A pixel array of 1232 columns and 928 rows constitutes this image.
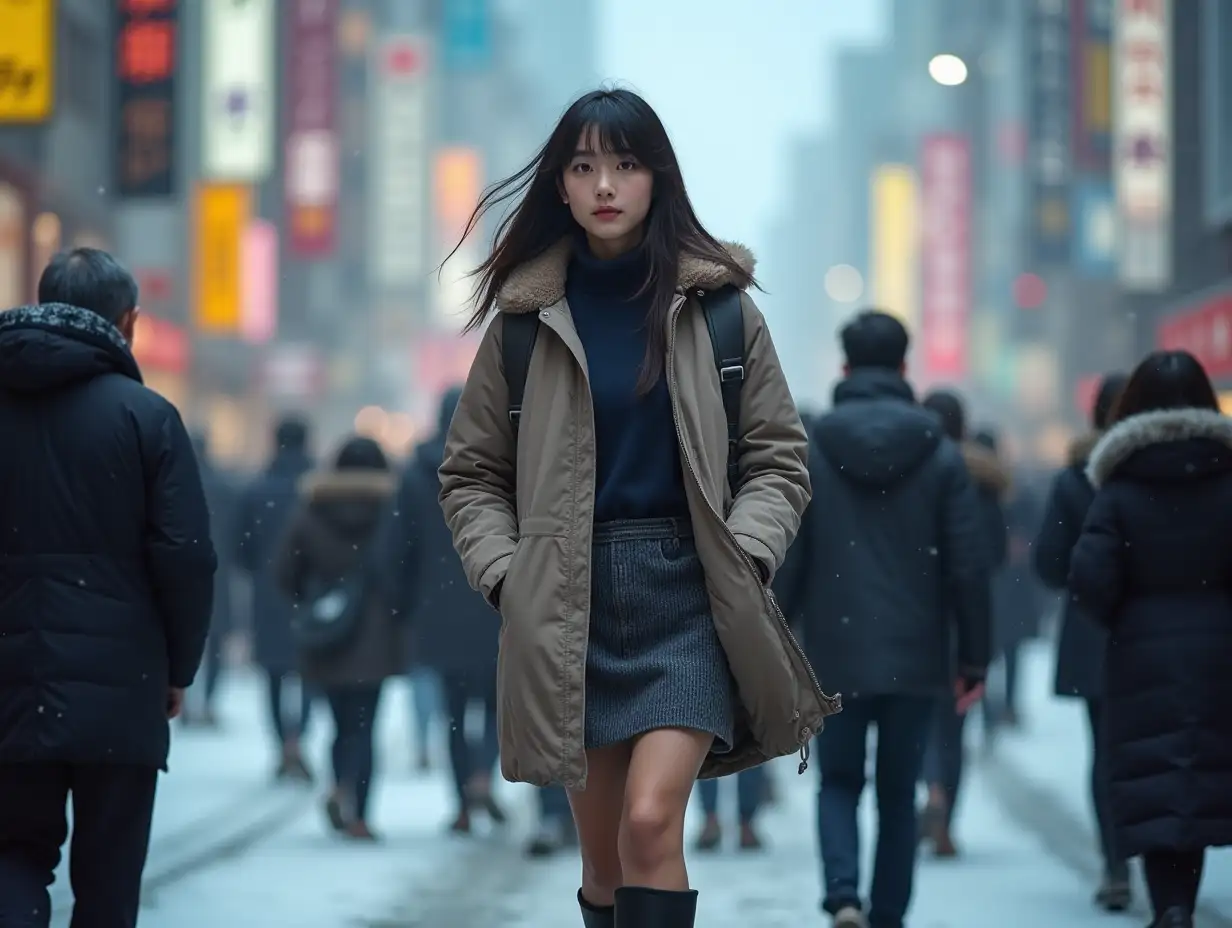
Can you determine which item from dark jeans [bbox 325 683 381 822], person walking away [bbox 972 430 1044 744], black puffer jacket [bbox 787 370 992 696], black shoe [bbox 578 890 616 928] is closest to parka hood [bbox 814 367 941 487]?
black puffer jacket [bbox 787 370 992 696]

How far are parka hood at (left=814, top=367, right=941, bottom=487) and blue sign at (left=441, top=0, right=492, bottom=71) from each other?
90907 mm

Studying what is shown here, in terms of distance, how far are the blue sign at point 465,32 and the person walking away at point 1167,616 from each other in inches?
3611

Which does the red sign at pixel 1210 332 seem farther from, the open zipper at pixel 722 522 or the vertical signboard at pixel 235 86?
the open zipper at pixel 722 522

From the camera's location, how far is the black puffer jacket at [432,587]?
10227 mm

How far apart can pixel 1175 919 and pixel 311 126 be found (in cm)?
3816

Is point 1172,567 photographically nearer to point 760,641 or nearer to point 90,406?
point 760,641

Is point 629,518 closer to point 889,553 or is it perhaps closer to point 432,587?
point 889,553

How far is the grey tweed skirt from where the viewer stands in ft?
14.3

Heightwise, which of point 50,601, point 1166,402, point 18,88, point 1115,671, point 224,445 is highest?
point 18,88

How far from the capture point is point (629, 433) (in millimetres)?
4434

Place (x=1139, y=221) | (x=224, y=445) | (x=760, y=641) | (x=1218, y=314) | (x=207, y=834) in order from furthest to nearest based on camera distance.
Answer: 1. (x=224, y=445)
2. (x=1139, y=221)
3. (x=1218, y=314)
4. (x=207, y=834)
5. (x=760, y=641)

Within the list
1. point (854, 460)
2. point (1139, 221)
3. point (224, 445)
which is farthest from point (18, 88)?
point (224, 445)

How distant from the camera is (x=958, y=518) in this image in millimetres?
7234

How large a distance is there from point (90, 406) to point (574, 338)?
147 centimetres
